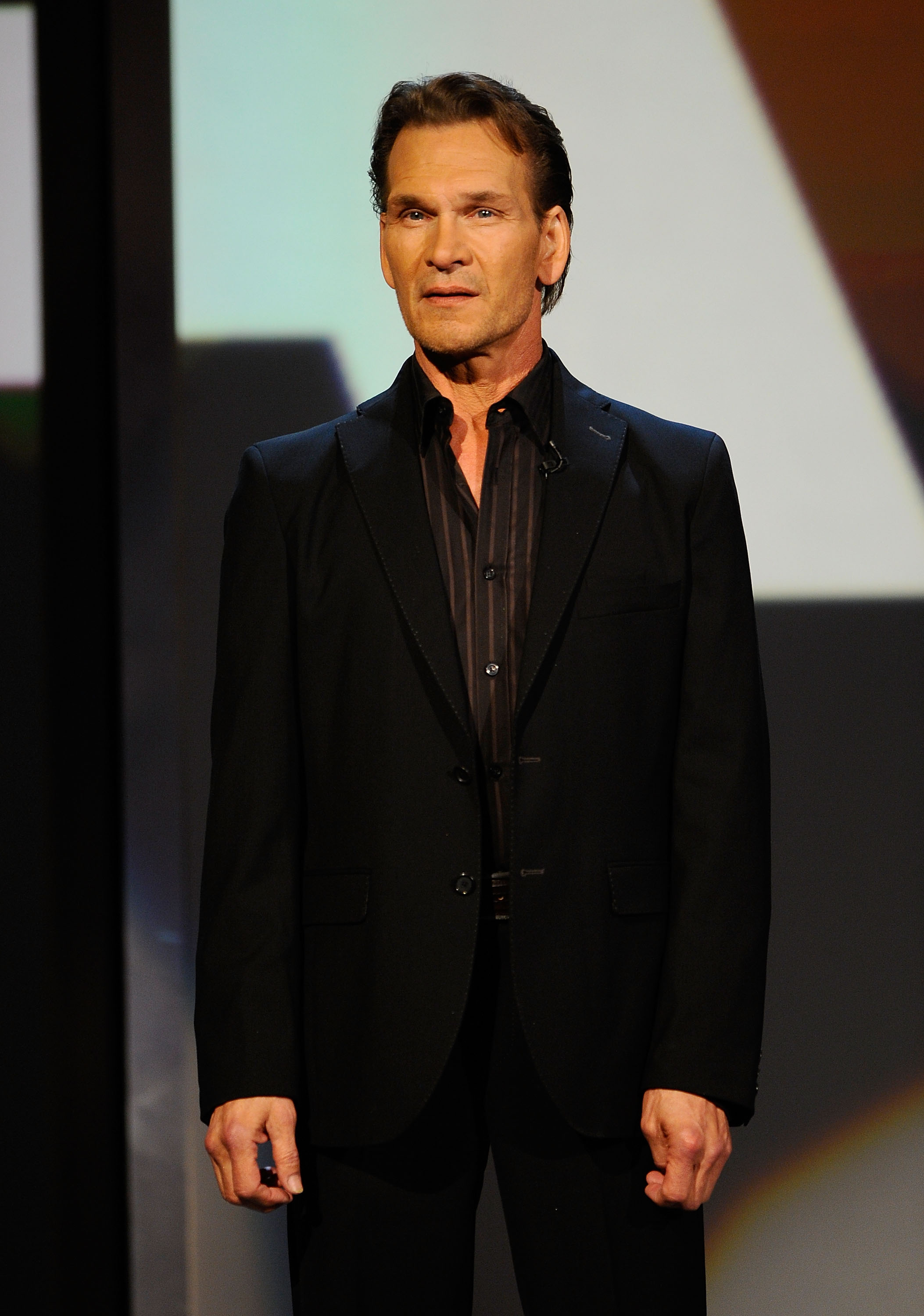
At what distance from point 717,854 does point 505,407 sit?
1.77 ft

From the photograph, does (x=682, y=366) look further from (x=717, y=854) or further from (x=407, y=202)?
(x=717, y=854)

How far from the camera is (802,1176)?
2344 millimetres

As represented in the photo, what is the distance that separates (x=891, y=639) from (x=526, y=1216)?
1.14 metres

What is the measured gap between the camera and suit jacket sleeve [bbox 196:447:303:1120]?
1521 mm

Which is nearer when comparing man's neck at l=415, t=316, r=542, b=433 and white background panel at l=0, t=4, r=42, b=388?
man's neck at l=415, t=316, r=542, b=433

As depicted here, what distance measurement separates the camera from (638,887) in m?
1.54

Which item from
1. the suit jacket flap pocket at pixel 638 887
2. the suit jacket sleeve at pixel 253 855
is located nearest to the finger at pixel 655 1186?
the suit jacket flap pocket at pixel 638 887

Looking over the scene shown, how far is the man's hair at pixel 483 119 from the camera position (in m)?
1.68

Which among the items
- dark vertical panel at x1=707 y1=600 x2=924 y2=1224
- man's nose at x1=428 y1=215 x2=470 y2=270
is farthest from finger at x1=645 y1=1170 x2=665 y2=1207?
man's nose at x1=428 y1=215 x2=470 y2=270

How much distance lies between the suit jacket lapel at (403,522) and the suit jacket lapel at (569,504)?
79 mm

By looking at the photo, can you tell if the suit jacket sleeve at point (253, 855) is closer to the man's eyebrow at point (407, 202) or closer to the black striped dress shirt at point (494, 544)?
the black striped dress shirt at point (494, 544)

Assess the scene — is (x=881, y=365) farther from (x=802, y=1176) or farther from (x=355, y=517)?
(x=802, y=1176)

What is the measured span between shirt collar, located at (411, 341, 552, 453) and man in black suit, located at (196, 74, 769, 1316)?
0.04 metres

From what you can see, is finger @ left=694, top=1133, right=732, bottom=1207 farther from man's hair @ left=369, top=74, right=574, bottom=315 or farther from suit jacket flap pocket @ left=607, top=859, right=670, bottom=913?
man's hair @ left=369, top=74, right=574, bottom=315
